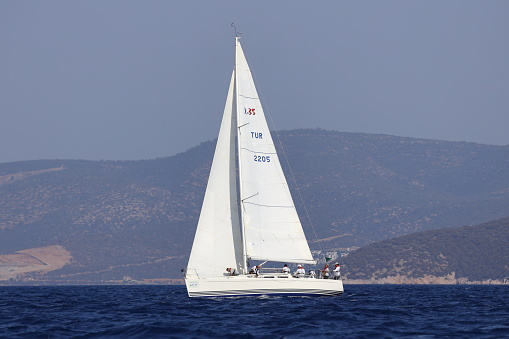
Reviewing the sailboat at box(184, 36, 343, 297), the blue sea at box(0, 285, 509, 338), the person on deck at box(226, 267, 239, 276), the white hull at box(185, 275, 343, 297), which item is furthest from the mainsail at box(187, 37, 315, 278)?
the blue sea at box(0, 285, 509, 338)

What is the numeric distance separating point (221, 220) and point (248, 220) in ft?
6.33

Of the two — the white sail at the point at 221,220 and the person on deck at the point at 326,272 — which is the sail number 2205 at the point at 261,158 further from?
the person on deck at the point at 326,272

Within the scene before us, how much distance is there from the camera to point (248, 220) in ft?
167

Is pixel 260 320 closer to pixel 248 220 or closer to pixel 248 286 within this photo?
pixel 248 286

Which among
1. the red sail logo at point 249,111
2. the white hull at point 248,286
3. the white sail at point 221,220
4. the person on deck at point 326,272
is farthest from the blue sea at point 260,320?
the red sail logo at point 249,111

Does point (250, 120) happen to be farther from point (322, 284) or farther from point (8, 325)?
point (8, 325)

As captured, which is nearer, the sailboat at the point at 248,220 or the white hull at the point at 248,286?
the white hull at the point at 248,286

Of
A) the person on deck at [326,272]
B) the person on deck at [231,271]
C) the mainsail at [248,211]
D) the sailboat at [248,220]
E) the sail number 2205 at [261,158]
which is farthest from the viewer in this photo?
the person on deck at [326,272]

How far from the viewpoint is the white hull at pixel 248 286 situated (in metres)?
49.5

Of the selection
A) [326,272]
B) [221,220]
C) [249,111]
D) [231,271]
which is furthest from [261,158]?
[326,272]

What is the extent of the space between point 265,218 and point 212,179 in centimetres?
408

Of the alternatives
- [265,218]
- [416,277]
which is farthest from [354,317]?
[416,277]

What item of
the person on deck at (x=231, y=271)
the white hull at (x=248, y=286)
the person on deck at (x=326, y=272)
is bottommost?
the white hull at (x=248, y=286)

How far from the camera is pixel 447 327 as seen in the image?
3709 centimetres
